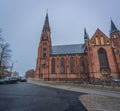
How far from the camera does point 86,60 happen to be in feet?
128

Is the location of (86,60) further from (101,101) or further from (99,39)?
(101,101)

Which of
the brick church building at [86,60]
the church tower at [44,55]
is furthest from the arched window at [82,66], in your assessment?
the church tower at [44,55]

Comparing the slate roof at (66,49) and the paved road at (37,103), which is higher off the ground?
the slate roof at (66,49)

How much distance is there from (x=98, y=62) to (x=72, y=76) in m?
10.7

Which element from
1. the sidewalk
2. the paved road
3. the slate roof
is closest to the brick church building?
the slate roof

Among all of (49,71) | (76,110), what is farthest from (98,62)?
(76,110)

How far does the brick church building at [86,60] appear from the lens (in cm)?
3356

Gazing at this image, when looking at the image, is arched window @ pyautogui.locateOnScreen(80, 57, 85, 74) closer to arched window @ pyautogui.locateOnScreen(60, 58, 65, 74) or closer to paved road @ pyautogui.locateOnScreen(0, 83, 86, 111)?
arched window @ pyautogui.locateOnScreen(60, 58, 65, 74)

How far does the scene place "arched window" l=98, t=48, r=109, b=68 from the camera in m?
34.3

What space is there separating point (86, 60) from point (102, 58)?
6045 mm

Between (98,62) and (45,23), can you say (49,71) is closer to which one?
(98,62)

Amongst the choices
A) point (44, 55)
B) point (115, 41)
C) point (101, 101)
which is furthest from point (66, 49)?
point (101, 101)

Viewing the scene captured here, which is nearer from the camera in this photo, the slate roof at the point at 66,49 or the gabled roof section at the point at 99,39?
the gabled roof section at the point at 99,39

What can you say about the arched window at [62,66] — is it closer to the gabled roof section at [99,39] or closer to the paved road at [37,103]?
the gabled roof section at [99,39]
